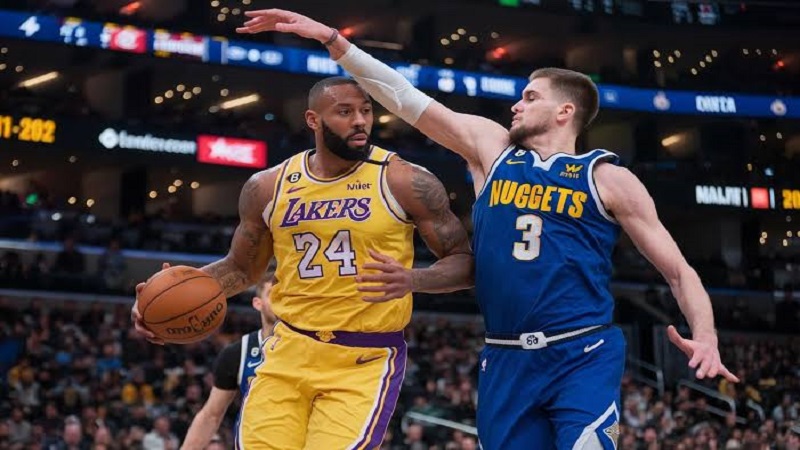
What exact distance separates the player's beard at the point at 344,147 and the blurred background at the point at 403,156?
34.5 feet

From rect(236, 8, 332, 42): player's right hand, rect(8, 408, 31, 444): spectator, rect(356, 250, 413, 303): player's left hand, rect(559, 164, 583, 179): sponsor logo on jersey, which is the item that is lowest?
rect(8, 408, 31, 444): spectator

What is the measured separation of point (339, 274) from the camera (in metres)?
5.87

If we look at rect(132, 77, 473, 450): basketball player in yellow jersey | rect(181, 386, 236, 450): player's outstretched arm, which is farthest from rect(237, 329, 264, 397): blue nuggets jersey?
rect(132, 77, 473, 450): basketball player in yellow jersey

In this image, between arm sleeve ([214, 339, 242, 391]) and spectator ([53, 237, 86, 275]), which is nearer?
arm sleeve ([214, 339, 242, 391])

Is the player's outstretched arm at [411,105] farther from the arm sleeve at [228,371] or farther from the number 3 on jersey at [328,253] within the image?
the arm sleeve at [228,371]

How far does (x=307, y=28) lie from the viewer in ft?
18.7

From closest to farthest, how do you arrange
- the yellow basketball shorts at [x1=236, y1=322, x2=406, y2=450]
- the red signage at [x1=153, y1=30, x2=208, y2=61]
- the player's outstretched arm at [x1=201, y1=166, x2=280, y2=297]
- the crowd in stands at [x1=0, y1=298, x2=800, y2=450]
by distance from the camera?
the yellow basketball shorts at [x1=236, y1=322, x2=406, y2=450] → the player's outstretched arm at [x1=201, y1=166, x2=280, y2=297] → the crowd in stands at [x1=0, y1=298, x2=800, y2=450] → the red signage at [x1=153, y1=30, x2=208, y2=61]

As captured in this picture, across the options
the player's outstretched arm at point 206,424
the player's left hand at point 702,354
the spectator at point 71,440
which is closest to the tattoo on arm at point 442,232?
the player's left hand at point 702,354

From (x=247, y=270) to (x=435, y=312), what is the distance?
22706 mm

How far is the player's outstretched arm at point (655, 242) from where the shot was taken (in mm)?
5020

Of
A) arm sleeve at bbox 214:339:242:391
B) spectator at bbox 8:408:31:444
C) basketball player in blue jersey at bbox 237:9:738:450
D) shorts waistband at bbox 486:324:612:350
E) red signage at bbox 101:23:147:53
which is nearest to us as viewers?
basketball player in blue jersey at bbox 237:9:738:450

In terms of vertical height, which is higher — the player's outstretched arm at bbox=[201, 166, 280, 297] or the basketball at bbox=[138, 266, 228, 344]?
the player's outstretched arm at bbox=[201, 166, 280, 297]

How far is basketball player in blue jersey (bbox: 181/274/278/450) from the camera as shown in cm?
794

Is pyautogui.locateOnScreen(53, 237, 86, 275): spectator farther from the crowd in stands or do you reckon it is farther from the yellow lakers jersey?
the yellow lakers jersey
